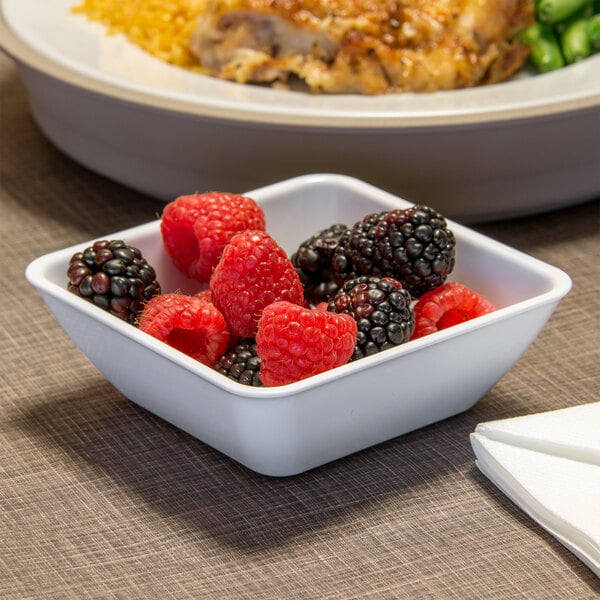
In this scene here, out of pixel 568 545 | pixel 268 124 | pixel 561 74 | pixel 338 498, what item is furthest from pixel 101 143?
pixel 568 545

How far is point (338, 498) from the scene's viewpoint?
1.16 meters

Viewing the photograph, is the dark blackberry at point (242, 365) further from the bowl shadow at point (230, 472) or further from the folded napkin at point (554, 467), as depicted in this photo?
the folded napkin at point (554, 467)

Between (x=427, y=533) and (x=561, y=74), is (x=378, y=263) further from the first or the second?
(x=561, y=74)

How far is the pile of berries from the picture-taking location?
1109 millimetres

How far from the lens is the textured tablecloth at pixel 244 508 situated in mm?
1056

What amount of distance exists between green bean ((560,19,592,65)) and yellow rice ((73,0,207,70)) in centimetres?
59

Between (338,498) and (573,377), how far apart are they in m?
0.36

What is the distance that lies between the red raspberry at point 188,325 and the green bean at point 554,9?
38.4 inches

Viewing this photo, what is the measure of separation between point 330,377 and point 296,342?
0.05 meters

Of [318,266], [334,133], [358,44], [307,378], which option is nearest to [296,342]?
[307,378]

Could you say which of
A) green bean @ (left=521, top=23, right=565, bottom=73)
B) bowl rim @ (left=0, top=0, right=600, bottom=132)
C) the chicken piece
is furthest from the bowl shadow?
green bean @ (left=521, top=23, right=565, bottom=73)

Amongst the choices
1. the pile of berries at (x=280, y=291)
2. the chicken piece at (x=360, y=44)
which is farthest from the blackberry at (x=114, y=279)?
the chicken piece at (x=360, y=44)

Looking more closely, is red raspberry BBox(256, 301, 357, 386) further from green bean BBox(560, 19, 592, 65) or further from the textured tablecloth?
green bean BBox(560, 19, 592, 65)

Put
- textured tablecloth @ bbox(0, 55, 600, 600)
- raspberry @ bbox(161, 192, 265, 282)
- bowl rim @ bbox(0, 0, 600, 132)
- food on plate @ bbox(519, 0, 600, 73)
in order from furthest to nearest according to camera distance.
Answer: food on plate @ bbox(519, 0, 600, 73), bowl rim @ bbox(0, 0, 600, 132), raspberry @ bbox(161, 192, 265, 282), textured tablecloth @ bbox(0, 55, 600, 600)
